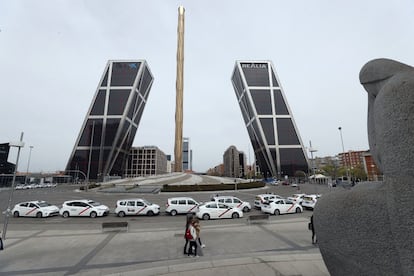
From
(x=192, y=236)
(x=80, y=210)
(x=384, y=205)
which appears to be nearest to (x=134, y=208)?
(x=80, y=210)

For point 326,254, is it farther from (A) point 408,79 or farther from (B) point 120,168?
(B) point 120,168

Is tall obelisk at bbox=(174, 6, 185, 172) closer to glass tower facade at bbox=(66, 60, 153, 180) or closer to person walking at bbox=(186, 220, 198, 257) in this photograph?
glass tower facade at bbox=(66, 60, 153, 180)

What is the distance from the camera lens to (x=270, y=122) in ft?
275

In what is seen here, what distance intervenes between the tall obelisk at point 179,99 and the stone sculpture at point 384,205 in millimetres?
72340

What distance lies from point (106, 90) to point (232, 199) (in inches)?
3064

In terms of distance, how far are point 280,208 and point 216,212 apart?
573 centimetres

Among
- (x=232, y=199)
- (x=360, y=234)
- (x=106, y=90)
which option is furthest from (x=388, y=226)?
(x=106, y=90)

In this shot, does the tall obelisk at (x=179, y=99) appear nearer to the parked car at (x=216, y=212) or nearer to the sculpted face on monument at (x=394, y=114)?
the parked car at (x=216, y=212)

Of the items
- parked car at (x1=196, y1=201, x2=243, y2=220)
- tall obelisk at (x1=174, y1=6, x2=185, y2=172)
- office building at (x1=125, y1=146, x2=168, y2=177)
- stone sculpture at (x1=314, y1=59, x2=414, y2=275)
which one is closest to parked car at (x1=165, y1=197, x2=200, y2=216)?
parked car at (x1=196, y1=201, x2=243, y2=220)

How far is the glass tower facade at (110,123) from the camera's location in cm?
7700

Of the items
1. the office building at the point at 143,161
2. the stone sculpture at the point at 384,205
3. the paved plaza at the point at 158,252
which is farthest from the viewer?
the office building at the point at 143,161

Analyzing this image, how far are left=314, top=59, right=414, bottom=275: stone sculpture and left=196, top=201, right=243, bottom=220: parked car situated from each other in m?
13.3

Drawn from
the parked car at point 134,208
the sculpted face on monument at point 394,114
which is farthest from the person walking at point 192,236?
the parked car at point 134,208

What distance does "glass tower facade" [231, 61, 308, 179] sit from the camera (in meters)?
80.9
